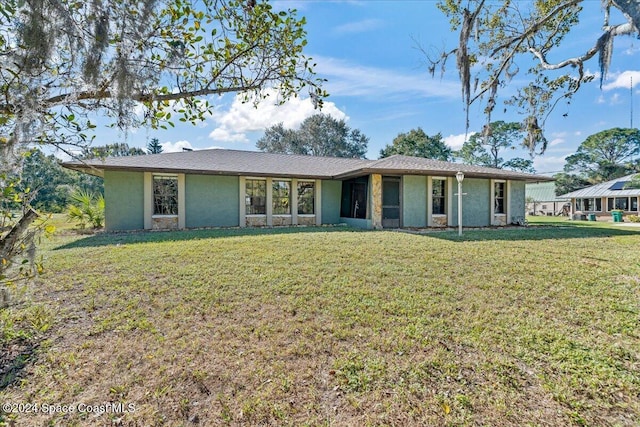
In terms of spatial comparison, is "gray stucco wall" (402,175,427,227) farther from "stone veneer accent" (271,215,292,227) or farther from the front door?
"stone veneer accent" (271,215,292,227)

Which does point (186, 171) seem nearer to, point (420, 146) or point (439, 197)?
point (439, 197)

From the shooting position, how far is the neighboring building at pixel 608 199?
25.9m

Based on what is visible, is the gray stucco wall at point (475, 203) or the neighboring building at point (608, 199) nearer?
the gray stucco wall at point (475, 203)

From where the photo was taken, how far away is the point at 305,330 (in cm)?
374

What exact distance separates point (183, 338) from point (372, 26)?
7801 millimetres

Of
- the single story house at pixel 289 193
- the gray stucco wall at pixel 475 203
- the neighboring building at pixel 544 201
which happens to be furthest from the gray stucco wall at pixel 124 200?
the neighboring building at pixel 544 201

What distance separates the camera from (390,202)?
47.3ft

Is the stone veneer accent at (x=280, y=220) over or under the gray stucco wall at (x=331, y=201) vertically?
under

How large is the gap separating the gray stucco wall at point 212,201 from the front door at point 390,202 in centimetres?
664

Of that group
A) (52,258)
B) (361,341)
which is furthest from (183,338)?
(52,258)

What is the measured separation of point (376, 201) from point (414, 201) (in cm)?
198

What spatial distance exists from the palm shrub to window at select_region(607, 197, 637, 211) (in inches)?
1504

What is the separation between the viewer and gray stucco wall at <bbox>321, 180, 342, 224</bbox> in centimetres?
1546

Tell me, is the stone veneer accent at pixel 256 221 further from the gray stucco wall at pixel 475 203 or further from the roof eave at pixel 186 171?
the gray stucco wall at pixel 475 203
